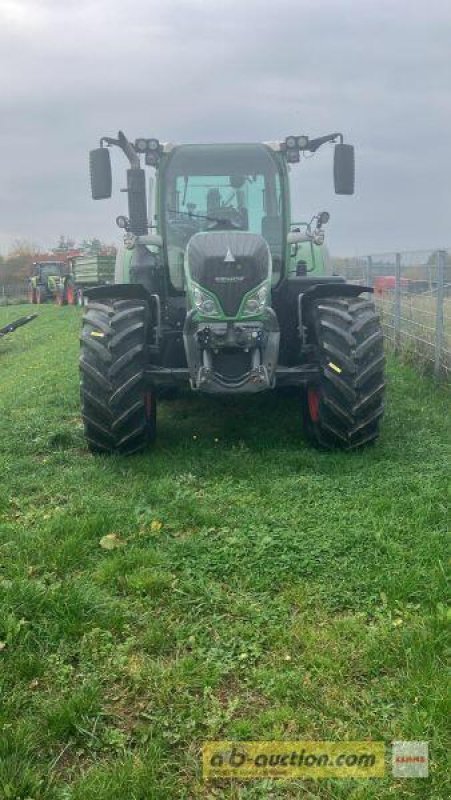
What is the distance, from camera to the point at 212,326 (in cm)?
512

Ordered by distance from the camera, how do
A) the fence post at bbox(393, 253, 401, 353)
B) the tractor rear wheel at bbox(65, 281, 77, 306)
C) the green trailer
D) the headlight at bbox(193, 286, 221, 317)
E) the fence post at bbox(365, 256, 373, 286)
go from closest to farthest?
the headlight at bbox(193, 286, 221, 317), the fence post at bbox(393, 253, 401, 353), the fence post at bbox(365, 256, 373, 286), the green trailer, the tractor rear wheel at bbox(65, 281, 77, 306)

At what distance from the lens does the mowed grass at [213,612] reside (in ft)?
7.83

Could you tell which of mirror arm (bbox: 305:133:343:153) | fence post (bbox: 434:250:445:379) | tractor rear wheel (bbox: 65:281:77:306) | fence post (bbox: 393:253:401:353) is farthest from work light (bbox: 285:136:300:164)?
tractor rear wheel (bbox: 65:281:77:306)

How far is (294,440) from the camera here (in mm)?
5664

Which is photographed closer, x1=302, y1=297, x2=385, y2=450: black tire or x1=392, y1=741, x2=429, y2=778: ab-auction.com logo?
x1=392, y1=741, x2=429, y2=778: ab-auction.com logo

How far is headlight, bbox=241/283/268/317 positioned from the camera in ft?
16.9

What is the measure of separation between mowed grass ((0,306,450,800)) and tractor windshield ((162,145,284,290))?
73.1 inches

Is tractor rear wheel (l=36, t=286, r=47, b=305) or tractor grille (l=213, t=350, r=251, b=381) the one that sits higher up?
tractor grille (l=213, t=350, r=251, b=381)

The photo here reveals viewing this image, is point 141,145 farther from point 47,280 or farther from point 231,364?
point 47,280

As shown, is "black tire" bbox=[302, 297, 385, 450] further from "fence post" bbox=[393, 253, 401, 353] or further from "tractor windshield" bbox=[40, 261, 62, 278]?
"tractor windshield" bbox=[40, 261, 62, 278]

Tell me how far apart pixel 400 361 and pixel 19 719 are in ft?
26.5

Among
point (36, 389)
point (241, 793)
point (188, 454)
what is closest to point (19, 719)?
point (241, 793)

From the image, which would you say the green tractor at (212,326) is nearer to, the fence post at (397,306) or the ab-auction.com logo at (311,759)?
the ab-auction.com logo at (311,759)

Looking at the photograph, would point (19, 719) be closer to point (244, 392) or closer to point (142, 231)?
point (244, 392)
